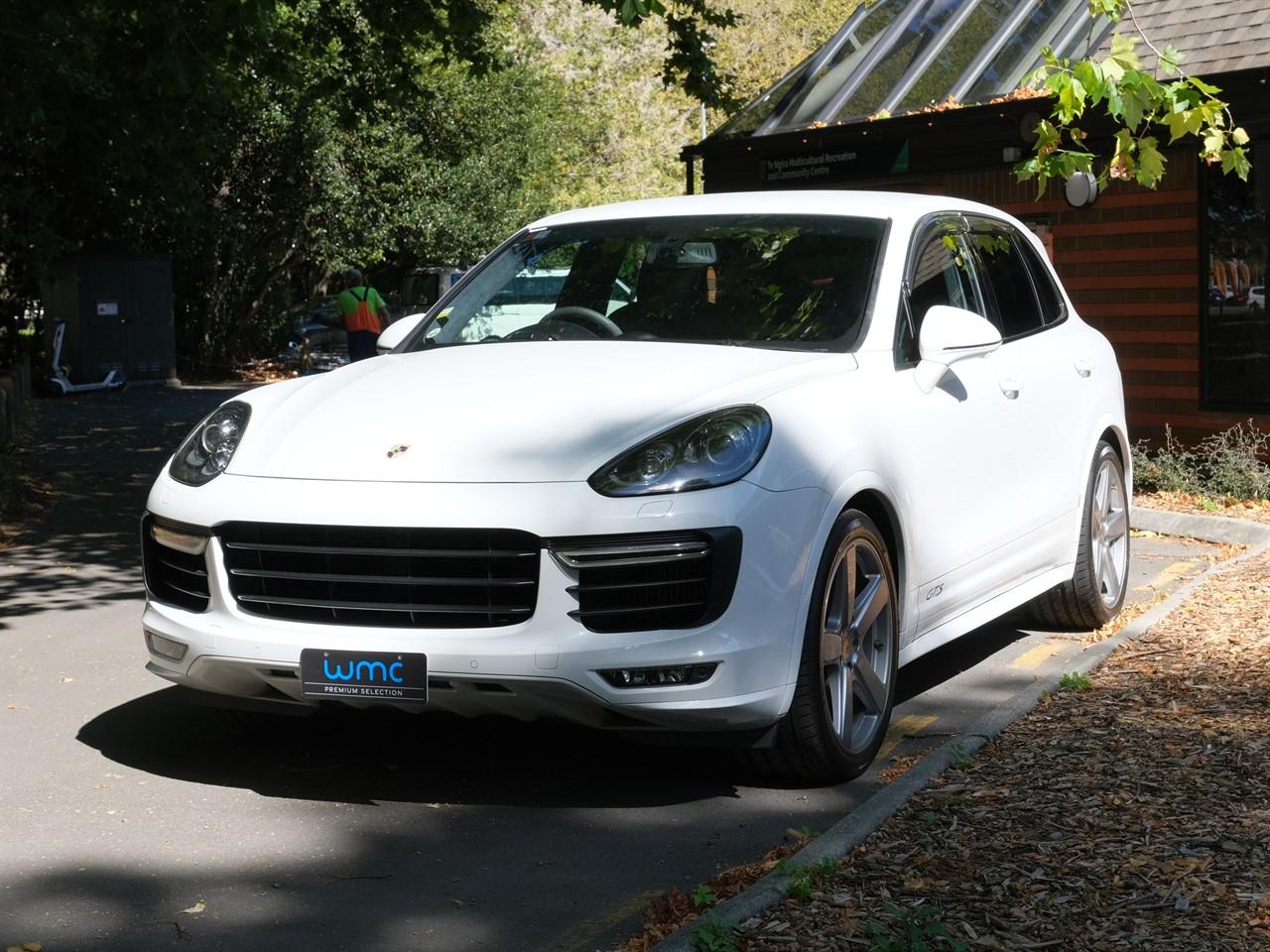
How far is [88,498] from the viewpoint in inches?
537

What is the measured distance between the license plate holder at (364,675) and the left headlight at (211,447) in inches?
28.7

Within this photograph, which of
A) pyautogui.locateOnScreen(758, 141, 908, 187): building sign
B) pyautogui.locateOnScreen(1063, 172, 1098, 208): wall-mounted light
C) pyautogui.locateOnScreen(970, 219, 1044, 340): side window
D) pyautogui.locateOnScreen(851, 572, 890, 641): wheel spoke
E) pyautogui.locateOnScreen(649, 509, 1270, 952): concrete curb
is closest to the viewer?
pyautogui.locateOnScreen(649, 509, 1270, 952): concrete curb

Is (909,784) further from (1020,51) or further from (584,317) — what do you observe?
(1020,51)

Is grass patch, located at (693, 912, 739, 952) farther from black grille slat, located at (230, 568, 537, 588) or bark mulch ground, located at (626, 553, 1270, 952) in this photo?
black grille slat, located at (230, 568, 537, 588)

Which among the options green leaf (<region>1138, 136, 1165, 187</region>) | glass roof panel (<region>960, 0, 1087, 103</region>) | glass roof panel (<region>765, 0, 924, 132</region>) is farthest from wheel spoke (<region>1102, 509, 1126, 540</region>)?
glass roof panel (<region>765, 0, 924, 132</region>)

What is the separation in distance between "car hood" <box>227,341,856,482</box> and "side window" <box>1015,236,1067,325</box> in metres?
2.13

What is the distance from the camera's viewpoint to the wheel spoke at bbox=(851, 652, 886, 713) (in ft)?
17.5

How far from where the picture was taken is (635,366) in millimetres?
5387

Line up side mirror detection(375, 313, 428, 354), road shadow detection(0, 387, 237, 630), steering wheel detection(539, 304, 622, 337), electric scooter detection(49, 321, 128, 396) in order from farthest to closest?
1. electric scooter detection(49, 321, 128, 396)
2. road shadow detection(0, 387, 237, 630)
3. side mirror detection(375, 313, 428, 354)
4. steering wheel detection(539, 304, 622, 337)

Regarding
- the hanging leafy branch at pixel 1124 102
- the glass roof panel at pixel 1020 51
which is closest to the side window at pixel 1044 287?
the hanging leafy branch at pixel 1124 102

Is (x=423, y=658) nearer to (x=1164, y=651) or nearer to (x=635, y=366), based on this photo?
(x=635, y=366)

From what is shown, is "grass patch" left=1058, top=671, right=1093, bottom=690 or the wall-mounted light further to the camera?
the wall-mounted light

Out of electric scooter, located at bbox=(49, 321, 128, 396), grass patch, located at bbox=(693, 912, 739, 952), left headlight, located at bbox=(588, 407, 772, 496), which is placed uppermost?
left headlight, located at bbox=(588, 407, 772, 496)

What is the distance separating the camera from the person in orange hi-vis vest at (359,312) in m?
20.1
